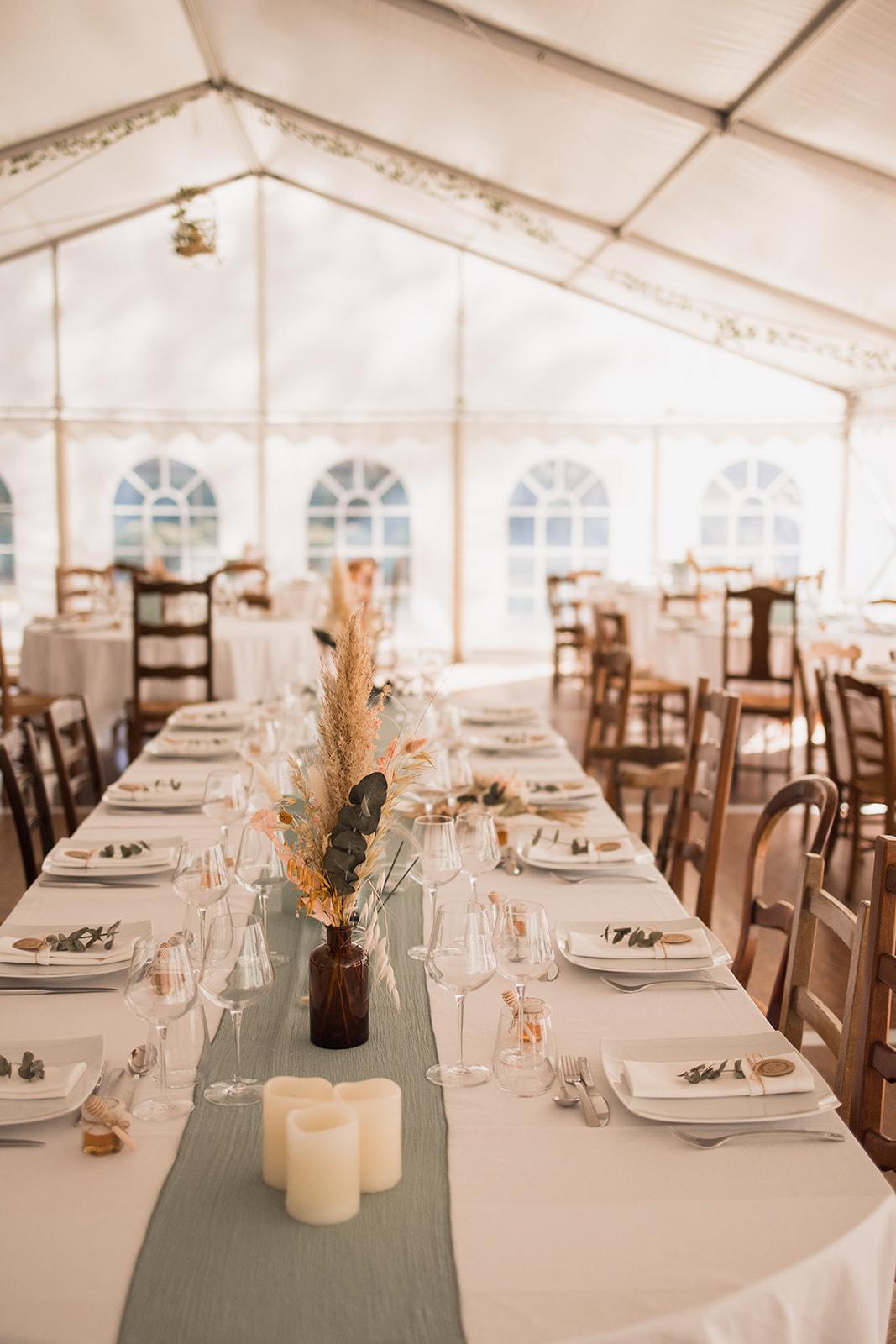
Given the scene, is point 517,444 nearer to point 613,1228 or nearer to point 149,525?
point 149,525

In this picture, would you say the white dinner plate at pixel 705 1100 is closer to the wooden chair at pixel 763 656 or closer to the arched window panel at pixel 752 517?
the wooden chair at pixel 763 656

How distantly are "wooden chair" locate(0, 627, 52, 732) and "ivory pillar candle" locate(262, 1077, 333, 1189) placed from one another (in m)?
4.71

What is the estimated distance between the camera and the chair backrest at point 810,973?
1.83m

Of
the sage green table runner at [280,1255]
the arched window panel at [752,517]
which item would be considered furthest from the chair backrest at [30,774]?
the arched window panel at [752,517]

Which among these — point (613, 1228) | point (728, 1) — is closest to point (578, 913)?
point (613, 1228)

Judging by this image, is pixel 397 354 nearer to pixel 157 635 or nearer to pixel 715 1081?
pixel 157 635

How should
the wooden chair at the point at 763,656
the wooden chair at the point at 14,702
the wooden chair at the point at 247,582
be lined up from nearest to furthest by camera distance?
the wooden chair at the point at 14,702, the wooden chair at the point at 763,656, the wooden chair at the point at 247,582

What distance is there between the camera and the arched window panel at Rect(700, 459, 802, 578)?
12523 mm

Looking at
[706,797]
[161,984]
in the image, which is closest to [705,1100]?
[161,984]

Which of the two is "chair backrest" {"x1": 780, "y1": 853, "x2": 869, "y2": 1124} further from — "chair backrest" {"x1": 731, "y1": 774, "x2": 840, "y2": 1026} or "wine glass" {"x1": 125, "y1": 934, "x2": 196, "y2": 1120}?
"wine glass" {"x1": 125, "y1": 934, "x2": 196, "y2": 1120}

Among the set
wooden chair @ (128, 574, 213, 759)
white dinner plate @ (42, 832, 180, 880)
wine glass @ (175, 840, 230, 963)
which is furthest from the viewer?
wooden chair @ (128, 574, 213, 759)

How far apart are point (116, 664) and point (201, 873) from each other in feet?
17.1

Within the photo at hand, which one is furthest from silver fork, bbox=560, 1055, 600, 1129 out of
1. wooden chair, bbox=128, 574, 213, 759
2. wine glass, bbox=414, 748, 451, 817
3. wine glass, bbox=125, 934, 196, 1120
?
wooden chair, bbox=128, 574, 213, 759

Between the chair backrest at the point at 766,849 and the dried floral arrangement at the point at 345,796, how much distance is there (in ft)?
2.83
